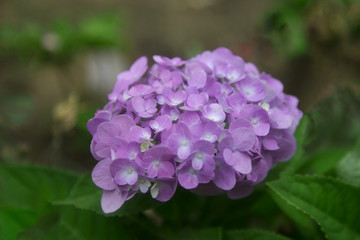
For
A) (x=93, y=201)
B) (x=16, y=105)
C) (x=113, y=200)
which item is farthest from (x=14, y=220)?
(x=16, y=105)

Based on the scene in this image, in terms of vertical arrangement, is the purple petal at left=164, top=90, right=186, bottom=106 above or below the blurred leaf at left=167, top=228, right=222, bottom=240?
above

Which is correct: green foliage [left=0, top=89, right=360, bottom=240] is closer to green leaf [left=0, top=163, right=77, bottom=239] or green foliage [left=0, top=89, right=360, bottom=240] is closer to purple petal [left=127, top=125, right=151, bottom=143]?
green leaf [left=0, top=163, right=77, bottom=239]

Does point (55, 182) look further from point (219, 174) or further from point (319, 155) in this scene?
point (319, 155)

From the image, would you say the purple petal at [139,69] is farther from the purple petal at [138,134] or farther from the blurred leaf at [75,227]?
the blurred leaf at [75,227]

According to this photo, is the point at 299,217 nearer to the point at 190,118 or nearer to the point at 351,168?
the point at 351,168

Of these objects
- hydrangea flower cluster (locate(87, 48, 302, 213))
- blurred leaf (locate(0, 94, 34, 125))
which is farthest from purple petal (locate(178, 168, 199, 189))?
blurred leaf (locate(0, 94, 34, 125))
